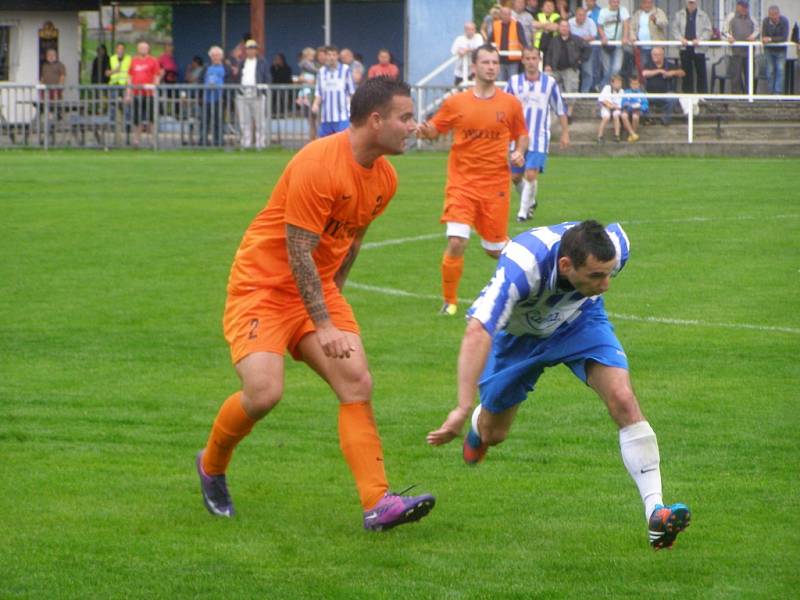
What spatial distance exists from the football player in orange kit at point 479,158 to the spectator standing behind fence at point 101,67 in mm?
24543

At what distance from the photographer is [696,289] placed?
13.7 meters

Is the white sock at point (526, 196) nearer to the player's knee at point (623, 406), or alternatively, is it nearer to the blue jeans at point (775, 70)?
the player's knee at point (623, 406)

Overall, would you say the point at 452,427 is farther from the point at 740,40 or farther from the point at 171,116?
the point at 740,40

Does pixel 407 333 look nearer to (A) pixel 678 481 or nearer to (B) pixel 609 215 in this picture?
(A) pixel 678 481

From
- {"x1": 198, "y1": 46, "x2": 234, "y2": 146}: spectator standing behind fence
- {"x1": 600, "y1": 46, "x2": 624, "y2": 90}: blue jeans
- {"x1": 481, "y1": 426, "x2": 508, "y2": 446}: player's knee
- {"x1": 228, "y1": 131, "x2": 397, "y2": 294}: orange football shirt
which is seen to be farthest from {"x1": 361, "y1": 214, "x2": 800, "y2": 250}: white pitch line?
{"x1": 198, "y1": 46, "x2": 234, "y2": 146}: spectator standing behind fence

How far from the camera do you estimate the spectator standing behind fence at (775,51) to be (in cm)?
3069

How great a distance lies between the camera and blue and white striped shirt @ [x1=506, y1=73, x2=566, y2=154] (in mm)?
19881

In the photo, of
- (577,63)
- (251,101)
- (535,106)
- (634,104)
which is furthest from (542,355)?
(251,101)

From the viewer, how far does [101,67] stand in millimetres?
37156

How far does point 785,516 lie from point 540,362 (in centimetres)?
127

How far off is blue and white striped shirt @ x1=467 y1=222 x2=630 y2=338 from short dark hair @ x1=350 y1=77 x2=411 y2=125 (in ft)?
2.53

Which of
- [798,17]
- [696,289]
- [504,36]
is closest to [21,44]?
[504,36]

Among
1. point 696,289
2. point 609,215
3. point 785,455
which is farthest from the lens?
point 609,215

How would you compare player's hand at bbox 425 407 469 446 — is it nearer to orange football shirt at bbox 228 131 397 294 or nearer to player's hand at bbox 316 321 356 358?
player's hand at bbox 316 321 356 358
